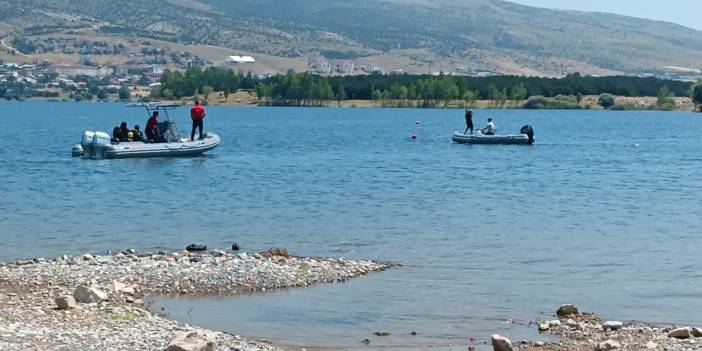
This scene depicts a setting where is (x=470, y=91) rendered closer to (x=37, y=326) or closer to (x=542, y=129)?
(x=542, y=129)

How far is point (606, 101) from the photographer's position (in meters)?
176

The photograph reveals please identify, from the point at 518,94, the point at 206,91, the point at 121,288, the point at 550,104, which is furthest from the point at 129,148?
the point at 206,91

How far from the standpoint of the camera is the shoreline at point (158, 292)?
1549 cm

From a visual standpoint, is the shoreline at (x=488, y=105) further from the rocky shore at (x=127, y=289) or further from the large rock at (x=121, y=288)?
the large rock at (x=121, y=288)

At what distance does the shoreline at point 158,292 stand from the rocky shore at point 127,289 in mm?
14

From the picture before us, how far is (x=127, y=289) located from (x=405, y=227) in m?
11.0

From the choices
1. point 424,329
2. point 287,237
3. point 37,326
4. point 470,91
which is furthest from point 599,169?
point 470,91

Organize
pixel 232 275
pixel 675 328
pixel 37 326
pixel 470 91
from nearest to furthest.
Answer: pixel 37 326
pixel 675 328
pixel 232 275
pixel 470 91

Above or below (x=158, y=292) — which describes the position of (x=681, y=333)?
above

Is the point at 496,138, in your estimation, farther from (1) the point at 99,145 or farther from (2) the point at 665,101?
(2) the point at 665,101

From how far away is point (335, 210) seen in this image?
108 ft

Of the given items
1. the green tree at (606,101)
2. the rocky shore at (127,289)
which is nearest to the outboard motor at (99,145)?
the rocky shore at (127,289)

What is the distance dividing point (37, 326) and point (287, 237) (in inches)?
456

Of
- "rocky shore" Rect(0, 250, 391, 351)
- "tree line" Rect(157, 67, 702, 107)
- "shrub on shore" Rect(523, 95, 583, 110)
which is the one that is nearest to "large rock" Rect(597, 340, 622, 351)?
"rocky shore" Rect(0, 250, 391, 351)
